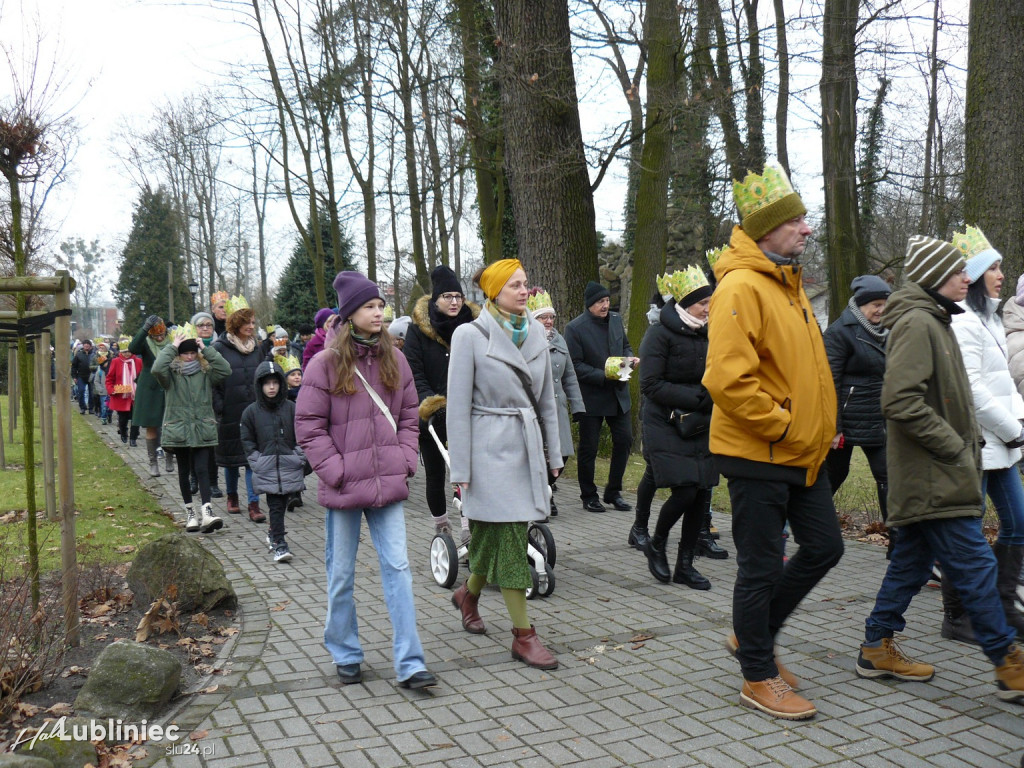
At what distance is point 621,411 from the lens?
9805 mm

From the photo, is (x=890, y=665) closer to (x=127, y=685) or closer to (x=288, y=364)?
(x=127, y=685)

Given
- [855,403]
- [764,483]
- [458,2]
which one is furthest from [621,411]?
[458,2]

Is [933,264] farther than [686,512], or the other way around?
[686,512]

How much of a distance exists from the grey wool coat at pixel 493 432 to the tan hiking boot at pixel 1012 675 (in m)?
2.27

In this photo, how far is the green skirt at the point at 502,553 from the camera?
5.19 metres

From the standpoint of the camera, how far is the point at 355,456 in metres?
4.95

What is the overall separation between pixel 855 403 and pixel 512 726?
3869 mm

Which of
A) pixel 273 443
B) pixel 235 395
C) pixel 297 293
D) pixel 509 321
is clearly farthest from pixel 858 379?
pixel 297 293

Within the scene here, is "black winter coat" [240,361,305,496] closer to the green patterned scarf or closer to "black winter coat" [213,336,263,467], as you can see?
"black winter coat" [213,336,263,467]

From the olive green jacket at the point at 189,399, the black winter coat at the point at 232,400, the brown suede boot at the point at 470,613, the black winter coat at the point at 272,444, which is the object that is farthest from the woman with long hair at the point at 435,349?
the black winter coat at the point at 232,400

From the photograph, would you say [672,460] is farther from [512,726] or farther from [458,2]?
[458,2]

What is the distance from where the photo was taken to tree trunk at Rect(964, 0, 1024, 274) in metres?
8.45

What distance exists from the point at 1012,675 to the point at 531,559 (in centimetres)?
300

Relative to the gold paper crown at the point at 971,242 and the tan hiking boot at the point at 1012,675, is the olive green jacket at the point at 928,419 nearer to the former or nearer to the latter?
the tan hiking boot at the point at 1012,675
